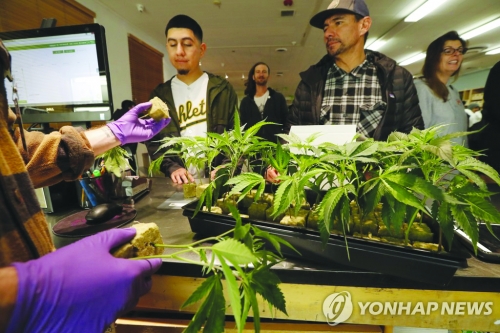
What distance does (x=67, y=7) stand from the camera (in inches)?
125

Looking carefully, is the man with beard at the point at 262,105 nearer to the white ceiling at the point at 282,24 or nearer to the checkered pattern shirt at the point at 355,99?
the checkered pattern shirt at the point at 355,99

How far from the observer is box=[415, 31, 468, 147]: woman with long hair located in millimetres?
1895

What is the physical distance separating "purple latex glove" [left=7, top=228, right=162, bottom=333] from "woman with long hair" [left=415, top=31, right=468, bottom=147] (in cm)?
216

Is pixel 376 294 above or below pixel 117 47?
below

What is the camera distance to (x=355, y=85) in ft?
5.12

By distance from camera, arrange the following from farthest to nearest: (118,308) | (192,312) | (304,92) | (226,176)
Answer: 1. (304,92)
2. (226,176)
3. (192,312)
4. (118,308)

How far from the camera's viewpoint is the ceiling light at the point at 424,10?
400 cm

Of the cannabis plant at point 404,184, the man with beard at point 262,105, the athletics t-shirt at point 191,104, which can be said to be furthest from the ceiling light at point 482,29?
the cannabis plant at point 404,184

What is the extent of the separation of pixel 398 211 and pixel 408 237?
0.46 ft

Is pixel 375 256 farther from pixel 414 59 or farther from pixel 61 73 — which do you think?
pixel 414 59

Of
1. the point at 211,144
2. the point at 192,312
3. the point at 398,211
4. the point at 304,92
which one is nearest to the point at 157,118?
the point at 211,144

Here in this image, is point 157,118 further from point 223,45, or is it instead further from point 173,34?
point 223,45

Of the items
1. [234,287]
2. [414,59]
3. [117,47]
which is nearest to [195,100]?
[234,287]

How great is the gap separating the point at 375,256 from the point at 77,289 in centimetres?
59
